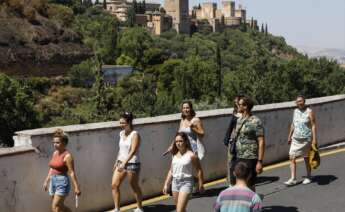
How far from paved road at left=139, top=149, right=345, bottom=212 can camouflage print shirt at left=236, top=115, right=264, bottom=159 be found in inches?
41.2

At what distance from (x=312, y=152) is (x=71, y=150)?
12.8 ft

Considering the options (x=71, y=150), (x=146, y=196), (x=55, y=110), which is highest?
(x=71, y=150)

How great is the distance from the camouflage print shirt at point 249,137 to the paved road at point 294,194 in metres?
1.05

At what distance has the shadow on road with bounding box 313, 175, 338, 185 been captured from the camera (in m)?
10.1

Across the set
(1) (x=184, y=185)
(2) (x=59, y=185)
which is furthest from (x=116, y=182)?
(1) (x=184, y=185)

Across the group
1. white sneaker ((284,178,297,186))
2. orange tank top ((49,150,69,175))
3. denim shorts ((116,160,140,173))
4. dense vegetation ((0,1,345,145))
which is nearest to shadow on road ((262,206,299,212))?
white sneaker ((284,178,297,186))

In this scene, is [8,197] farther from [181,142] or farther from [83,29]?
[83,29]

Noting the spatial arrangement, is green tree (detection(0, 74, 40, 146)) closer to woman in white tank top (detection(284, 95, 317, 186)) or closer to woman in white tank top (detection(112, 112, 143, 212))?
→ woman in white tank top (detection(284, 95, 317, 186))

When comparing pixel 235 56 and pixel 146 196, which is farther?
pixel 235 56

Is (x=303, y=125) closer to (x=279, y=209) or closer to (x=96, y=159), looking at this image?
(x=279, y=209)

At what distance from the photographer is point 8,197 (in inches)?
289

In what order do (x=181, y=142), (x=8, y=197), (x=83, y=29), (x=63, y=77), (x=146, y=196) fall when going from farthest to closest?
(x=83, y=29) < (x=63, y=77) < (x=146, y=196) < (x=8, y=197) < (x=181, y=142)

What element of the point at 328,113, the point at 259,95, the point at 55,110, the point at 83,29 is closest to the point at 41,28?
the point at 83,29

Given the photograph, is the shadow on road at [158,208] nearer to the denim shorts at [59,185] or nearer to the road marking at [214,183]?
the road marking at [214,183]
